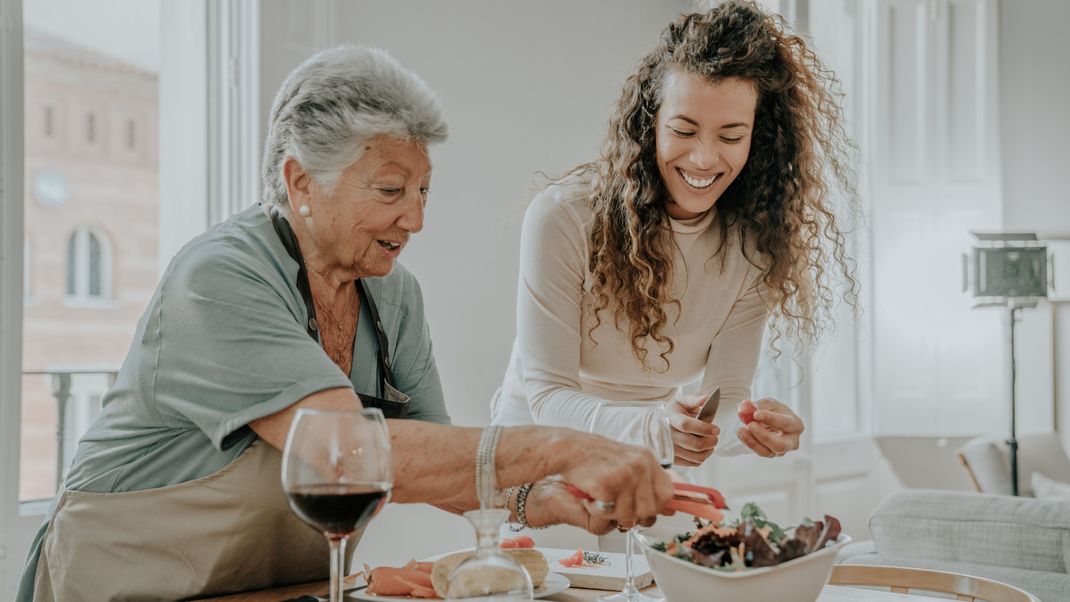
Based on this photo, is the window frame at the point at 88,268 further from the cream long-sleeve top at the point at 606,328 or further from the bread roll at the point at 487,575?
the bread roll at the point at 487,575

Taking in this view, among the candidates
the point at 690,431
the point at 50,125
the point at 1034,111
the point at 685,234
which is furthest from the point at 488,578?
the point at 50,125

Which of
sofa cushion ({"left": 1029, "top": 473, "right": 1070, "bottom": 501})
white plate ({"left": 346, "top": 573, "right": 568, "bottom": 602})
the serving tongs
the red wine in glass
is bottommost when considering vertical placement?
sofa cushion ({"left": 1029, "top": 473, "right": 1070, "bottom": 501})

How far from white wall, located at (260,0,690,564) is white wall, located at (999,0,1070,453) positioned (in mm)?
3113

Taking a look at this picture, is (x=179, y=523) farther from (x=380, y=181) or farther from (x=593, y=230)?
(x=593, y=230)

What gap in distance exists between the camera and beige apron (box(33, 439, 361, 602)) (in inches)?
55.3

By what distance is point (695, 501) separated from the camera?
4.02 feet

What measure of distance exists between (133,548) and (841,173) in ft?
5.31

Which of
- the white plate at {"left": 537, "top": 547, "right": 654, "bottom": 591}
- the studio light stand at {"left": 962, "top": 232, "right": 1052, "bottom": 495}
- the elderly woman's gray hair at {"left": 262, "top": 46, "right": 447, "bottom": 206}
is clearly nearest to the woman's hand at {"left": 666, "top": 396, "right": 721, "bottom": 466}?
the white plate at {"left": 537, "top": 547, "right": 654, "bottom": 591}

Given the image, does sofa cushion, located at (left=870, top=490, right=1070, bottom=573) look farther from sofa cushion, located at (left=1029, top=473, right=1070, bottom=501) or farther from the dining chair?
sofa cushion, located at (left=1029, top=473, right=1070, bottom=501)

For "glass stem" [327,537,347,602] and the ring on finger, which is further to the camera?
the ring on finger

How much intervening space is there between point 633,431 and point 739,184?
710 mm

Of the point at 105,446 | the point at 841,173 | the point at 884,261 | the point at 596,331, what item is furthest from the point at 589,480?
the point at 884,261

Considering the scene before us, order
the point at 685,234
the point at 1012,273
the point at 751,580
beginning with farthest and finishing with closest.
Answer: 1. the point at 1012,273
2. the point at 685,234
3. the point at 751,580

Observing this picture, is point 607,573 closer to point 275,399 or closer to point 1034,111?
point 275,399
